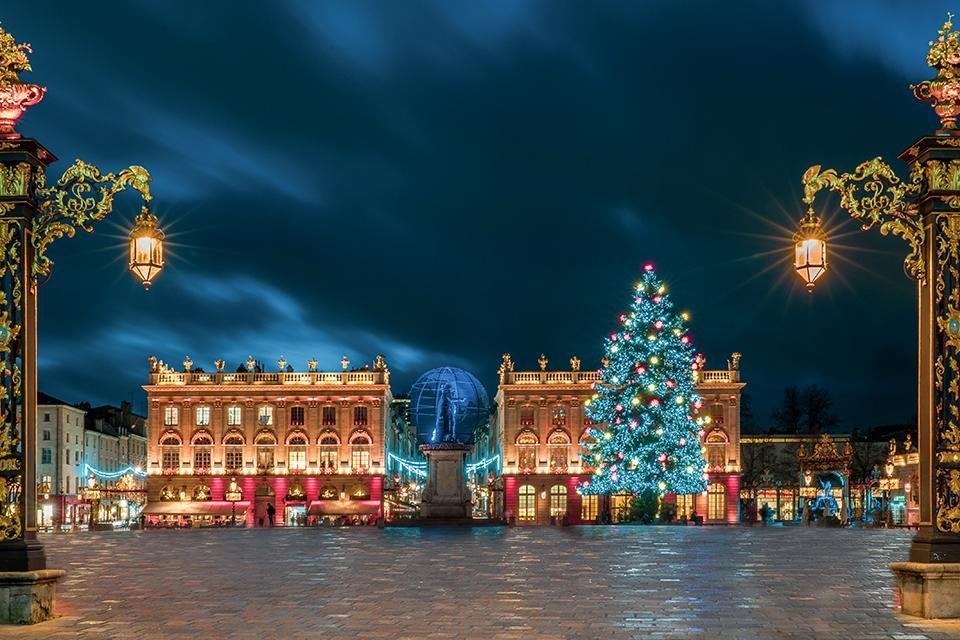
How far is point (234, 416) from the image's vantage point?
104m

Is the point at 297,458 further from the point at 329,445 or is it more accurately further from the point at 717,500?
the point at 717,500

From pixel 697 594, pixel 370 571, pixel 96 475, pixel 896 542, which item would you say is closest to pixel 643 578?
pixel 697 594

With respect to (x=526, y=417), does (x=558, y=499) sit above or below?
below

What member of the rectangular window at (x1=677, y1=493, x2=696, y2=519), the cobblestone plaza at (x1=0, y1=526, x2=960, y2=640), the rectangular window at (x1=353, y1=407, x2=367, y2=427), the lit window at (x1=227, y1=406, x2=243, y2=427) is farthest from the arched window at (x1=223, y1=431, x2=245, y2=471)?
the cobblestone plaza at (x1=0, y1=526, x2=960, y2=640)

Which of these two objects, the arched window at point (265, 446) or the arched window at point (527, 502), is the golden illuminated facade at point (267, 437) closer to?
the arched window at point (265, 446)

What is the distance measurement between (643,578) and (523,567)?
4.26m

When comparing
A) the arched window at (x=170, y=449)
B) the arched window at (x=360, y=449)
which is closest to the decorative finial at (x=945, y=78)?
the arched window at (x=360, y=449)

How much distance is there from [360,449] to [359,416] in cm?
281

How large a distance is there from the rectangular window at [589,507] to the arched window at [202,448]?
31.4 metres

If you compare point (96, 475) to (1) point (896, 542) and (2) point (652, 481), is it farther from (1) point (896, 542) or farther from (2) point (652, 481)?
(1) point (896, 542)

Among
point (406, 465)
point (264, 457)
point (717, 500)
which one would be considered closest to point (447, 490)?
point (264, 457)

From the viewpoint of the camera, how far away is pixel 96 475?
120 metres

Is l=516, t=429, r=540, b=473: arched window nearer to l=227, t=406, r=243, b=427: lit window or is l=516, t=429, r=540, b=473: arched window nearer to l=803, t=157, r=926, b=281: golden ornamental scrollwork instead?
l=227, t=406, r=243, b=427: lit window

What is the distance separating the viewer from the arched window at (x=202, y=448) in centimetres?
10350
